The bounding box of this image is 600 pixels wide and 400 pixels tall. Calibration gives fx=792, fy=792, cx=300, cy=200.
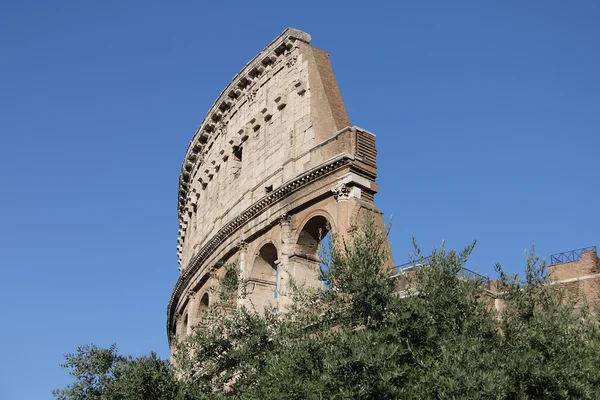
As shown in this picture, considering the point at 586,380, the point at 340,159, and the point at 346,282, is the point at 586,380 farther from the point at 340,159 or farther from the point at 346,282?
the point at 340,159

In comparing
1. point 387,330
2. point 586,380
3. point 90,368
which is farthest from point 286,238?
point 586,380

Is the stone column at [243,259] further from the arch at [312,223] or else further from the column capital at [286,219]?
the arch at [312,223]

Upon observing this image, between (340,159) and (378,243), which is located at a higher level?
(340,159)

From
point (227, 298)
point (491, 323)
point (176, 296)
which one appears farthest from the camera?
point (176, 296)

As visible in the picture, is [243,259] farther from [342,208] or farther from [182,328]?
[182,328]

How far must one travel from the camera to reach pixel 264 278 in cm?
2386

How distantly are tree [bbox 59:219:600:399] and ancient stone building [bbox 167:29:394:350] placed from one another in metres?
2.90

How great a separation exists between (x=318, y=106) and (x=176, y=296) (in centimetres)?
1192

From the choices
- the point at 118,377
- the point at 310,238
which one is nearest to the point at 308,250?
the point at 310,238

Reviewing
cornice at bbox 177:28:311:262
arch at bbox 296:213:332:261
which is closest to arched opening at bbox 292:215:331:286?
arch at bbox 296:213:332:261

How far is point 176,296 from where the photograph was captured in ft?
102

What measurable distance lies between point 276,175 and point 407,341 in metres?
11.1

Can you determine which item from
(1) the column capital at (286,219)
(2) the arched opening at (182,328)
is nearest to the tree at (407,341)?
(1) the column capital at (286,219)

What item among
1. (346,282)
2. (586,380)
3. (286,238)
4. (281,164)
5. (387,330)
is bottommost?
(586,380)
